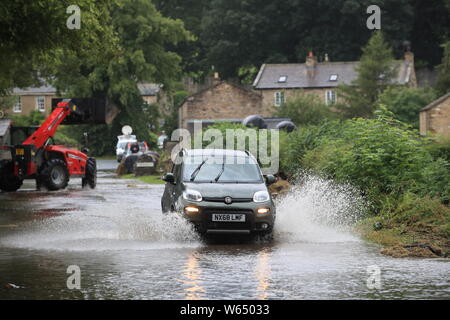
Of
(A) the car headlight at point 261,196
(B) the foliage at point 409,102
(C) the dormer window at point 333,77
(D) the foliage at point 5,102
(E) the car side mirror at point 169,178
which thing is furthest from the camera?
(C) the dormer window at point 333,77

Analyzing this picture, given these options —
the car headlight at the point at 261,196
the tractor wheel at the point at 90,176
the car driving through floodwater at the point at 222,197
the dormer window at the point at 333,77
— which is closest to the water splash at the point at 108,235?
the car driving through floodwater at the point at 222,197

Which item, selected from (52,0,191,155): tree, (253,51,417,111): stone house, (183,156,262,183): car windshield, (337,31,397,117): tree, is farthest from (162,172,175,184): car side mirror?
(253,51,417,111): stone house

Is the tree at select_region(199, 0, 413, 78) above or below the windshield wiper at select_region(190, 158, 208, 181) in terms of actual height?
above

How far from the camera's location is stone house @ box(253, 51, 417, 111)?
298 ft

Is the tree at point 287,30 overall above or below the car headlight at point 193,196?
above

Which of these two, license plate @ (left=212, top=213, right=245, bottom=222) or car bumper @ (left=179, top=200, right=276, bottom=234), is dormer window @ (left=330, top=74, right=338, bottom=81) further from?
license plate @ (left=212, top=213, right=245, bottom=222)

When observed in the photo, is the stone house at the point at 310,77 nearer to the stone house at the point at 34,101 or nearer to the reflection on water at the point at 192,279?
the stone house at the point at 34,101

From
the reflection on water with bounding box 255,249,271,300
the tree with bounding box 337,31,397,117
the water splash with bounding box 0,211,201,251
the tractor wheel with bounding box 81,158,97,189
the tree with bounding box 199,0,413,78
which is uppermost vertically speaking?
the tree with bounding box 199,0,413,78

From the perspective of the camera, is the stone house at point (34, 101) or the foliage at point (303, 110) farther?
the stone house at point (34, 101)

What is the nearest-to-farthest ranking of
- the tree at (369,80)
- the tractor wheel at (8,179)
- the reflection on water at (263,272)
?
1. the reflection on water at (263,272)
2. the tractor wheel at (8,179)
3. the tree at (369,80)

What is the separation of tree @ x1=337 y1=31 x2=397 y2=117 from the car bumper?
64614 millimetres

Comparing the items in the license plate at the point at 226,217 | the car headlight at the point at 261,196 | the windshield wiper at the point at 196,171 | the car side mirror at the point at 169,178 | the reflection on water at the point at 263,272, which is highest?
the windshield wiper at the point at 196,171

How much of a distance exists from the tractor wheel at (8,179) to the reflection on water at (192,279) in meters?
18.2

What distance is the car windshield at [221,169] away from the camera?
16703mm
